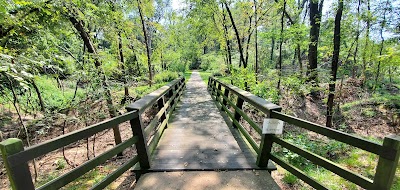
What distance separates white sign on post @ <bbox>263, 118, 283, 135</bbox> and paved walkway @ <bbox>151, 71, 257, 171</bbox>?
57 cm

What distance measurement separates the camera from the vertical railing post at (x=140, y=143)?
2783mm

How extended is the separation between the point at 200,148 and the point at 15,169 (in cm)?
258

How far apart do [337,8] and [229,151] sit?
23.2 feet

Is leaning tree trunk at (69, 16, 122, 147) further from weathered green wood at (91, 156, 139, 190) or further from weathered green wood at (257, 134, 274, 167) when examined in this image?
weathered green wood at (257, 134, 274, 167)

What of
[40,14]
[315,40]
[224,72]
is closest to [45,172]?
[40,14]

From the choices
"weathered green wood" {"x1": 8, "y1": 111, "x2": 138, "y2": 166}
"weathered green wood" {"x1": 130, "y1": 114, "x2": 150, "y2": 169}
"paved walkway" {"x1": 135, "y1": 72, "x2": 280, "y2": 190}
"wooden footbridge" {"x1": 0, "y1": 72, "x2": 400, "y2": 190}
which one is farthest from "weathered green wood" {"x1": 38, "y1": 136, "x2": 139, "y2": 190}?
"paved walkway" {"x1": 135, "y1": 72, "x2": 280, "y2": 190}

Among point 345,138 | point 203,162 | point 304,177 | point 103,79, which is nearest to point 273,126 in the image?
point 304,177

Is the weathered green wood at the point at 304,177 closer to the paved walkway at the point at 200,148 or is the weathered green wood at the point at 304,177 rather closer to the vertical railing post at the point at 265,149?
the vertical railing post at the point at 265,149

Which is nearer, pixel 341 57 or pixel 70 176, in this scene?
pixel 70 176

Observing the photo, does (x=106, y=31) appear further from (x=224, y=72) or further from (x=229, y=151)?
(x=224, y=72)

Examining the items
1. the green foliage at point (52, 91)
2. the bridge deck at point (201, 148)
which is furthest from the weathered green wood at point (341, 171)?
the green foliage at point (52, 91)

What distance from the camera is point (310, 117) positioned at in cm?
996

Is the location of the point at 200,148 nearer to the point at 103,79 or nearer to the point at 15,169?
the point at 15,169

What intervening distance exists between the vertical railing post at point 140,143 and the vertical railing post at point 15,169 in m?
1.34
